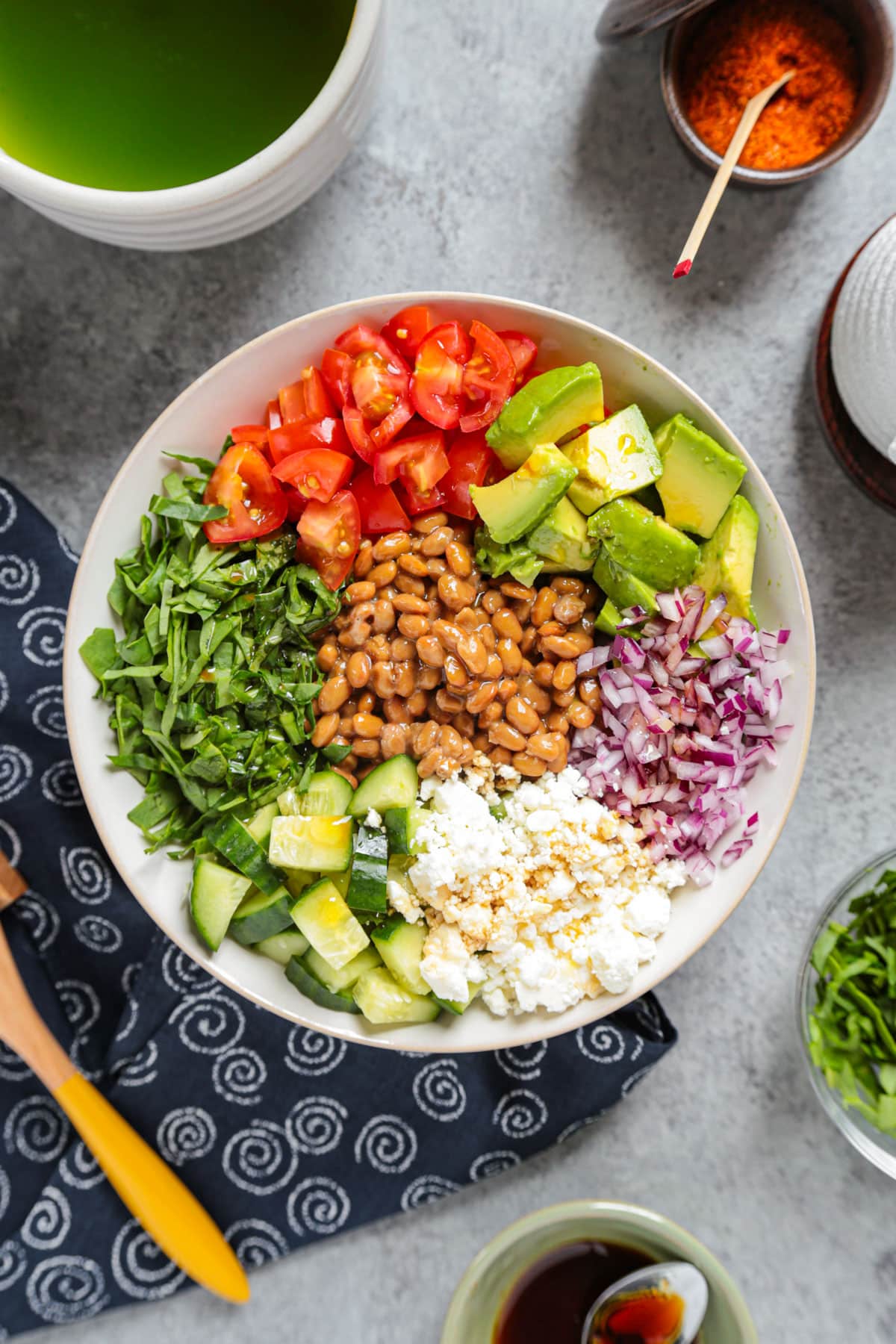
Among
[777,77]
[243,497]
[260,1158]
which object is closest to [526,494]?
[243,497]

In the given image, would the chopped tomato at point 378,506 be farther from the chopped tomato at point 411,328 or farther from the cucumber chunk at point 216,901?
the cucumber chunk at point 216,901

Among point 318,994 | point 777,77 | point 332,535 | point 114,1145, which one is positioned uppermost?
point 777,77

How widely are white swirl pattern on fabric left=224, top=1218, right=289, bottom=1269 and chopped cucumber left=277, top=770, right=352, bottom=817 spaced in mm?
963

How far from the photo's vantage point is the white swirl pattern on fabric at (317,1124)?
2.11 metres

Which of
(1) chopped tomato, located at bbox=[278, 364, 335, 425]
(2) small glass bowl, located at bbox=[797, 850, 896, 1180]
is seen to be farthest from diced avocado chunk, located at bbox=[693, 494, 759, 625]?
(1) chopped tomato, located at bbox=[278, 364, 335, 425]

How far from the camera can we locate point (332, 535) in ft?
5.71

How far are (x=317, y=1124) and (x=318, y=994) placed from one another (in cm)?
50

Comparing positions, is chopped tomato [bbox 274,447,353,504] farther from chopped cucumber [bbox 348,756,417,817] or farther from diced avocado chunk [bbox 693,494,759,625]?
diced avocado chunk [bbox 693,494,759,625]

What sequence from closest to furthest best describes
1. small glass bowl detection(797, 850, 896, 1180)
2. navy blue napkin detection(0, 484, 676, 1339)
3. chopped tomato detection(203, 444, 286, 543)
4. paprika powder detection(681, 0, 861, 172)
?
chopped tomato detection(203, 444, 286, 543)
paprika powder detection(681, 0, 861, 172)
small glass bowl detection(797, 850, 896, 1180)
navy blue napkin detection(0, 484, 676, 1339)

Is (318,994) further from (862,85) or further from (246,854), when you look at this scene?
(862,85)

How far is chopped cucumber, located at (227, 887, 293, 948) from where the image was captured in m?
1.76

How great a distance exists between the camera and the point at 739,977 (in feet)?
7.04

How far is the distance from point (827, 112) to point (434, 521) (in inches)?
41.2

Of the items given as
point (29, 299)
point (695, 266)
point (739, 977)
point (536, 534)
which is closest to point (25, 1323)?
point (739, 977)
